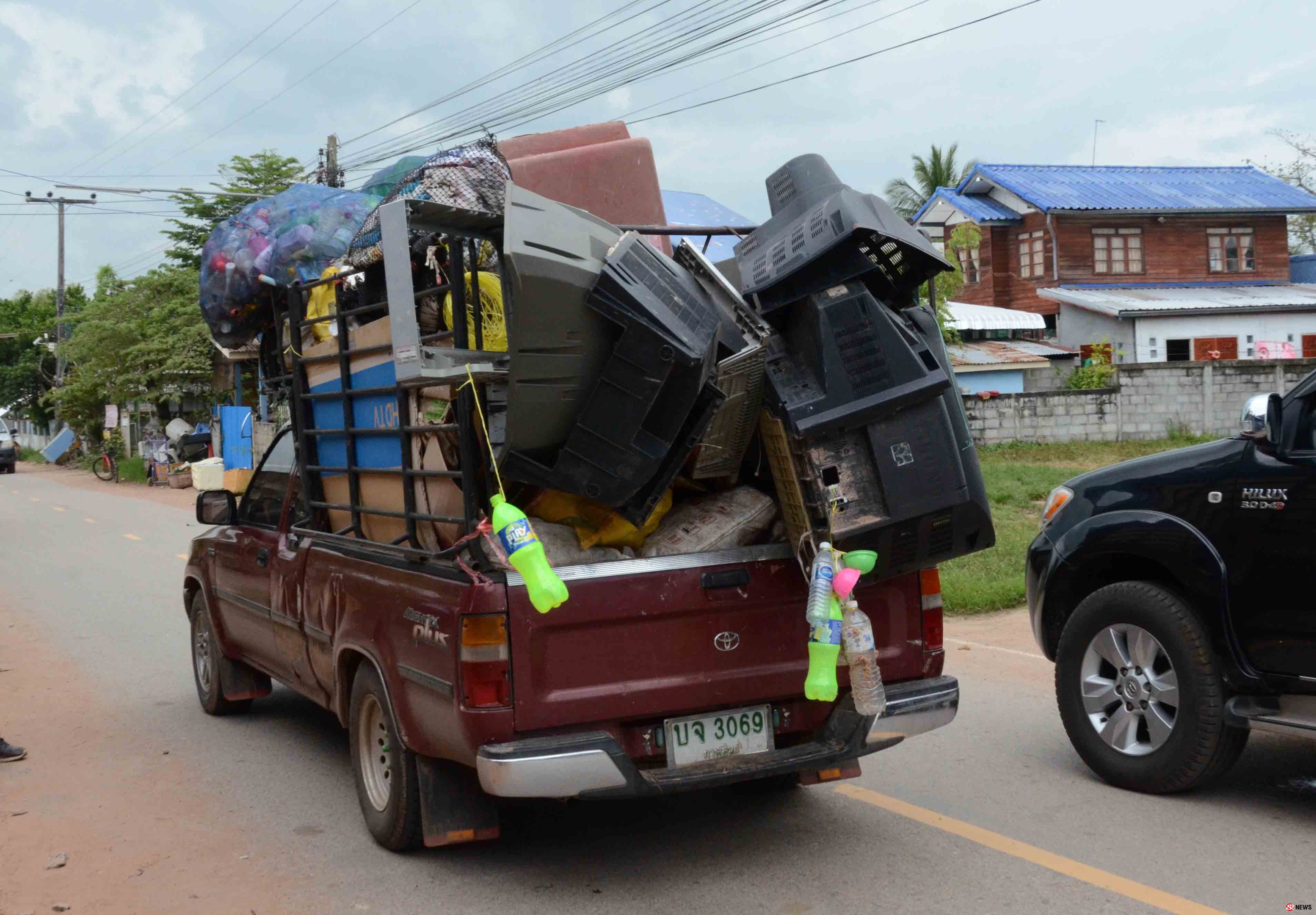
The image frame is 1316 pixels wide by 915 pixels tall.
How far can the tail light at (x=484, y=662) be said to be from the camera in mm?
3988

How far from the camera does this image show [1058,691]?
18.5ft

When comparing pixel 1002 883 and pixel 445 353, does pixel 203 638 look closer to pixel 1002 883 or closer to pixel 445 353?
pixel 445 353

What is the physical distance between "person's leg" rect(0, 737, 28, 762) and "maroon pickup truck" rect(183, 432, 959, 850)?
247cm

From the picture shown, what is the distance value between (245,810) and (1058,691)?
12.2ft

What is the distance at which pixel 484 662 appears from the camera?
3.99m

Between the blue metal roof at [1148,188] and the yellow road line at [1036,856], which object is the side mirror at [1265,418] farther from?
the blue metal roof at [1148,188]

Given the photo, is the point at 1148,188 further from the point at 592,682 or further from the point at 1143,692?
the point at 592,682

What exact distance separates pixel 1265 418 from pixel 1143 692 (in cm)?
126

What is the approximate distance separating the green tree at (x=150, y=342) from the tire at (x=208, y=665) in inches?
1054

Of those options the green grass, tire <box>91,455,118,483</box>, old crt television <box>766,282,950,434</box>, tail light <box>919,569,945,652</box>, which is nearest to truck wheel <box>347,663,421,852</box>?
old crt television <box>766,282,950,434</box>

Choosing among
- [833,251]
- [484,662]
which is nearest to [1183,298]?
[833,251]

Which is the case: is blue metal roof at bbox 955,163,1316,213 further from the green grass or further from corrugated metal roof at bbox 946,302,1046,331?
the green grass

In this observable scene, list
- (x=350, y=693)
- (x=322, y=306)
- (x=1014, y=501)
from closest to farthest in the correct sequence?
(x=350, y=693), (x=322, y=306), (x=1014, y=501)

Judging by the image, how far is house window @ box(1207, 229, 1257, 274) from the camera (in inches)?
1426
